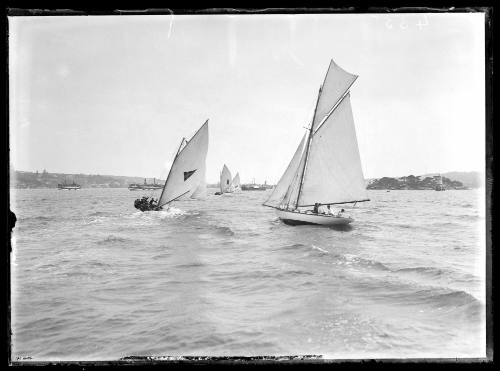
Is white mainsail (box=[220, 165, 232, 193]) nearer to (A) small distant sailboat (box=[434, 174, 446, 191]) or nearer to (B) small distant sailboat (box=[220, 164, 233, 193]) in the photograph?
(B) small distant sailboat (box=[220, 164, 233, 193])

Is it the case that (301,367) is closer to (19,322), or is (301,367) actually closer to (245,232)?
(19,322)

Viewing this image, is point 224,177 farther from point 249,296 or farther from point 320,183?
point 320,183

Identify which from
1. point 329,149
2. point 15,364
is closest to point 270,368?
point 15,364

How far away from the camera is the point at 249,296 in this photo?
16.2 ft

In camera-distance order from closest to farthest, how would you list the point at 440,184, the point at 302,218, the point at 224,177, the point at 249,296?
the point at 249,296, the point at 440,184, the point at 224,177, the point at 302,218

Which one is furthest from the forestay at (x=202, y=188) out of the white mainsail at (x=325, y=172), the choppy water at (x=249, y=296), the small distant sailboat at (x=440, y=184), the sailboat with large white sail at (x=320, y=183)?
the small distant sailboat at (x=440, y=184)

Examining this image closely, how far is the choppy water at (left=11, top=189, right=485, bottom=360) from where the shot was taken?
161 inches

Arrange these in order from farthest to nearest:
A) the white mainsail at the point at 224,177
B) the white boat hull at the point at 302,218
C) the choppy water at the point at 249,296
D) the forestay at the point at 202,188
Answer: the white boat hull at the point at 302,218 → the forestay at the point at 202,188 → the white mainsail at the point at 224,177 → the choppy water at the point at 249,296

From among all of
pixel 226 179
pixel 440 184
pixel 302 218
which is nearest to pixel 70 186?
pixel 226 179

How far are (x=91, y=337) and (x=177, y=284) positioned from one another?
1.36 meters

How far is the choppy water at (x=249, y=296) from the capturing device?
13.4ft

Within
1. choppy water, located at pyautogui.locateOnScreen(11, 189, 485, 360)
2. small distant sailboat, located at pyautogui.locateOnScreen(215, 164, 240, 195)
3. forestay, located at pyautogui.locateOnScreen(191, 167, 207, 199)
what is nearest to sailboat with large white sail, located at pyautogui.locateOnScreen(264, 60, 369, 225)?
forestay, located at pyautogui.locateOnScreen(191, 167, 207, 199)

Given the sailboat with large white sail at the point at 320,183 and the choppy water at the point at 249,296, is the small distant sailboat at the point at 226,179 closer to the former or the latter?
the choppy water at the point at 249,296

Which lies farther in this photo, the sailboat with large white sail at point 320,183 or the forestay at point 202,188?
the sailboat with large white sail at point 320,183
